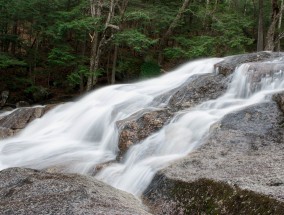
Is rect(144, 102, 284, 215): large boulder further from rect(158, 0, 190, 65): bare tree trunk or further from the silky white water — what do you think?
rect(158, 0, 190, 65): bare tree trunk

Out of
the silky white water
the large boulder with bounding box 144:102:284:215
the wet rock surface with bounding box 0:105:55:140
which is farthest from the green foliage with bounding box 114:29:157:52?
the large boulder with bounding box 144:102:284:215

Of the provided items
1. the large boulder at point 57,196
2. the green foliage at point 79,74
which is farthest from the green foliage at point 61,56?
the large boulder at point 57,196

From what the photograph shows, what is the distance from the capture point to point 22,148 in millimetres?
9422

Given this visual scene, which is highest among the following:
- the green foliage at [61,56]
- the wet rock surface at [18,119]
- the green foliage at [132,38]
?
the green foliage at [132,38]

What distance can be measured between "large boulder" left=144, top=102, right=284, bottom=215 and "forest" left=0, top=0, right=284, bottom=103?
10.0 metres

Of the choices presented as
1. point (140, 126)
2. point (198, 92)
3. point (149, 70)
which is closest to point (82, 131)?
point (140, 126)

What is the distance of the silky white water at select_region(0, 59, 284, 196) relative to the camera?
264 inches

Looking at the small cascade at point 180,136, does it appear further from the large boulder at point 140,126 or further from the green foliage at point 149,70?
the green foliage at point 149,70

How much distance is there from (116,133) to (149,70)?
11619 mm

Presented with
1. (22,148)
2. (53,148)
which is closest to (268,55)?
(53,148)

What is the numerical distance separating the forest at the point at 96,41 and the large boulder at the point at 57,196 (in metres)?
11.7

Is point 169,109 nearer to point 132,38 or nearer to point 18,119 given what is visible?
point 18,119

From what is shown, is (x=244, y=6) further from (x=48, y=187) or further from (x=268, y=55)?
(x=48, y=187)

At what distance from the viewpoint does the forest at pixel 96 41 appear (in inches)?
669
